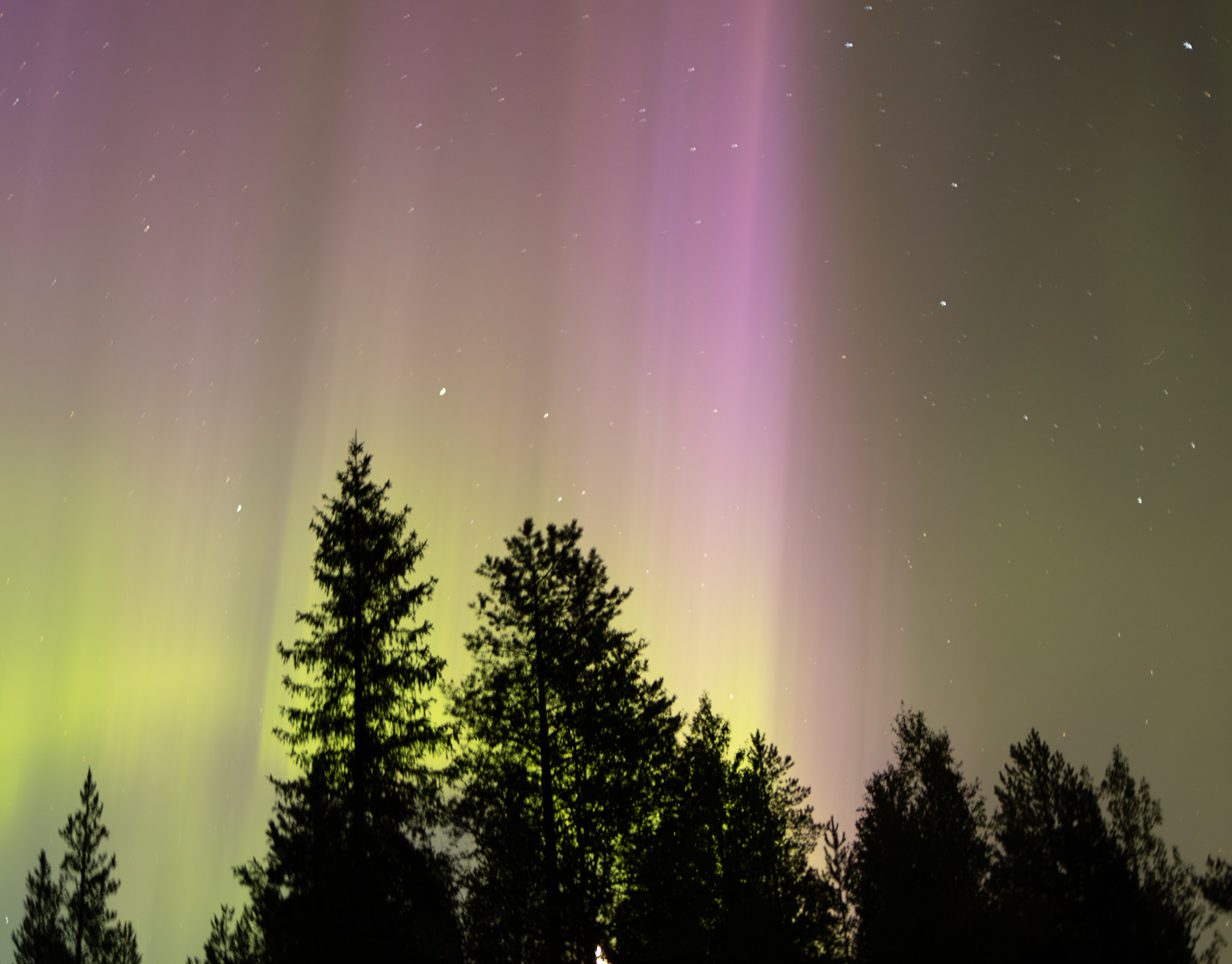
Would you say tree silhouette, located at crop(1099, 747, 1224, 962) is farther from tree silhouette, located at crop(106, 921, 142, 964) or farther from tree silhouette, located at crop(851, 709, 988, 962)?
tree silhouette, located at crop(106, 921, 142, 964)

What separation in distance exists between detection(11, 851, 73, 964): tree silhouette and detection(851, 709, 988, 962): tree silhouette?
31.9m

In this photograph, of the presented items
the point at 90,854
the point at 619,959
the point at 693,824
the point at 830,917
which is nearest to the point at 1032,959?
the point at 830,917

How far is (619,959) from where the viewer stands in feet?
47.8

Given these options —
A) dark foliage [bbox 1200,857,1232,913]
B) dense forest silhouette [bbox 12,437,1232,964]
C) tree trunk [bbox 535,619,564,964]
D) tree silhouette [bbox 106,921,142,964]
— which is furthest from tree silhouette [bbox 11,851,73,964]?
dark foliage [bbox 1200,857,1232,913]

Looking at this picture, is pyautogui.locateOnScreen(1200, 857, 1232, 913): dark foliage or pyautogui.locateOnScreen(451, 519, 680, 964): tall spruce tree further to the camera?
pyautogui.locateOnScreen(1200, 857, 1232, 913): dark foliage

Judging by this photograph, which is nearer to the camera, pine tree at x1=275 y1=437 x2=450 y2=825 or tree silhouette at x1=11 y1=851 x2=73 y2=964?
pine tree at x1=275 y1=437 x2=450 y2=825

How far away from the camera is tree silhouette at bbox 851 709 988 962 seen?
14.6 metres

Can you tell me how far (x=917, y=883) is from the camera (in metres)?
16.3

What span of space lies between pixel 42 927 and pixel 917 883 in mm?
34858

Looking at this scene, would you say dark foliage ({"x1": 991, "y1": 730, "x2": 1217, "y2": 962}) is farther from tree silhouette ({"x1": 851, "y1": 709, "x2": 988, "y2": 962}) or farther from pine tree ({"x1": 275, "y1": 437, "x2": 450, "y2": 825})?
pine tree ({"x1": 275, "y1": 437, "x2": 450, "y2": 825})

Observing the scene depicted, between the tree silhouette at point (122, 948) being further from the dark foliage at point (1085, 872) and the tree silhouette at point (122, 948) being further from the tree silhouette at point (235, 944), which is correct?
the dark foliage at point (1085, 872)

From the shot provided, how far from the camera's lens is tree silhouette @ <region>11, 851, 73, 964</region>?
105ft

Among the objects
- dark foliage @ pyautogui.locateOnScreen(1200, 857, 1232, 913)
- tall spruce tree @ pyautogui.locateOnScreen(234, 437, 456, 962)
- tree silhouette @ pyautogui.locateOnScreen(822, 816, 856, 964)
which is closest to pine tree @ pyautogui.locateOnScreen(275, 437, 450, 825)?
tall spruce tree @ pyautogui.locateOnScreen(234, 437, 456, 962)

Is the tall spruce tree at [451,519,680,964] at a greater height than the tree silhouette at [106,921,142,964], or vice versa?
the tall spruce tree at [451,519,680,964]
